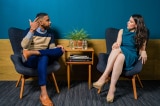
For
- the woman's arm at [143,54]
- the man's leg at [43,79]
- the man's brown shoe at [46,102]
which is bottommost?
the man's brown shoe at [46,102]

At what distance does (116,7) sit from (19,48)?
167cm

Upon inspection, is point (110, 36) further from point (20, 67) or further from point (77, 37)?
point (20, 67)

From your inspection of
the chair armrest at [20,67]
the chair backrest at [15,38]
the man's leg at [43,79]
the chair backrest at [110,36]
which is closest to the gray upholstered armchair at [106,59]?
the chair backrest at [110,36]

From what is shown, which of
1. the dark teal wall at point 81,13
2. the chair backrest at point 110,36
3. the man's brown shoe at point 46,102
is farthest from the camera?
the dark teal wall at point 81,13

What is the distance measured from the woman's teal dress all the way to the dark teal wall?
2.14ft

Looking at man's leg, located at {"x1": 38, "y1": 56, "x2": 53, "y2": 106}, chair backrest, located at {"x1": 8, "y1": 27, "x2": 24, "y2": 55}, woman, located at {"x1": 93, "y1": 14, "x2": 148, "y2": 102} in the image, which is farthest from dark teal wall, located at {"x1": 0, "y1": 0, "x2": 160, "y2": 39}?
man's leg, located at {"x1": 38, "y1": 56, "x2": 53, "y2": 106}

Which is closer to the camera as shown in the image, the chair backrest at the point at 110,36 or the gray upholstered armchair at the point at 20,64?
the gray upholstered armchair at the point at 20,64

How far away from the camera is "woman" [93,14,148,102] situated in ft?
9.66

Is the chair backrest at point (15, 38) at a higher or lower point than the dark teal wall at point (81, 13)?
lower

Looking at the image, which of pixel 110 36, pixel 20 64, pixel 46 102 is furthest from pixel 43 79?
pixel 110 36

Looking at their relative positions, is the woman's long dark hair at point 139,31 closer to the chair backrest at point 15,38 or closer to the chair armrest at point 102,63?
the chair armrest at point 102,63

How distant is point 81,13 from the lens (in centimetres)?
378

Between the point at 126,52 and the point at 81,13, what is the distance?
3.71 ft

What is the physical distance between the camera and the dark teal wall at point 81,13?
12.3 ft
